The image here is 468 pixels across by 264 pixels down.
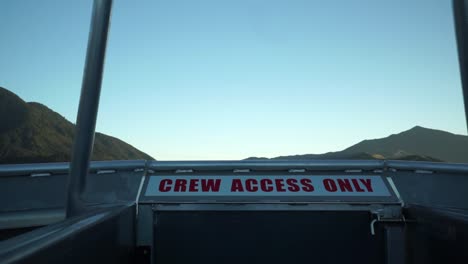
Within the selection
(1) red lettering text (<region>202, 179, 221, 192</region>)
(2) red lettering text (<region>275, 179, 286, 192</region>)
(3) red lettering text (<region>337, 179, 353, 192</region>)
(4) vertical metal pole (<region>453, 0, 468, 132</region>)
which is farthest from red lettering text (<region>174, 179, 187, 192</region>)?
(4) vertical metal pole (<region>453, 0, 468, 132</region>)

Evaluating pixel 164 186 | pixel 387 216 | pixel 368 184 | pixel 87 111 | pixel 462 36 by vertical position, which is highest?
pixel 462 36

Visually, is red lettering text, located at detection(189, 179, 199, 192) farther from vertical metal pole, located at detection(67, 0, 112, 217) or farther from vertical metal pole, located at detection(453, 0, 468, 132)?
vertical metal pole, located at detection(453, 0, 468, 132)

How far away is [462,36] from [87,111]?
1.75m

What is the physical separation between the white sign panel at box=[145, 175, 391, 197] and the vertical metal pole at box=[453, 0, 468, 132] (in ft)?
4.23

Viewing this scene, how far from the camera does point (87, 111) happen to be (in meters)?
2.08

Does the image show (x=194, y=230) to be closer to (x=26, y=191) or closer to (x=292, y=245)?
(x=292, y=245)

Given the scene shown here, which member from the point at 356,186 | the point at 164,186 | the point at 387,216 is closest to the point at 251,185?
the point at 164,186

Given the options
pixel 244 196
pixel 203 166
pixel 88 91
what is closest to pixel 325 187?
pixel 244 196

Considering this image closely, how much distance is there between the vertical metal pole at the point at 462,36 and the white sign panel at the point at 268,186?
1289mm

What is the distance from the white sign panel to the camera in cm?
284

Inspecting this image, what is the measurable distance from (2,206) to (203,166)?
1.53 metres

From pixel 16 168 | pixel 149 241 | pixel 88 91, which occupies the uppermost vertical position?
pixel 88 91

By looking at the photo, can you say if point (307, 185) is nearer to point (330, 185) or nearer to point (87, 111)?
point (330, 185)

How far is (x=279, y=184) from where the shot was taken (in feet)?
9.57
